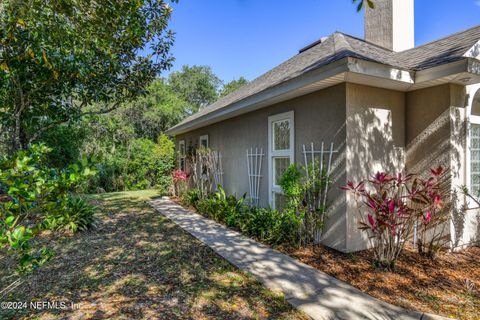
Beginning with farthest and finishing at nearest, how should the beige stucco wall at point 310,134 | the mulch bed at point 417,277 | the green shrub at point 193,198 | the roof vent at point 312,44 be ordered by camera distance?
the green shrub at point 193,198
the roof vent at point 312,44
the beige stucco wall at point 310,134
the mulch bed at point 417,277

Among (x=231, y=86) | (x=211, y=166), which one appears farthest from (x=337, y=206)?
(x=231, y=86)

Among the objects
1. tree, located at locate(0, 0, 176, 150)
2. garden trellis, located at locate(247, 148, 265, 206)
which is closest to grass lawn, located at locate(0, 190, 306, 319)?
garden trellis, located at locate(247, 148, 265, 206)

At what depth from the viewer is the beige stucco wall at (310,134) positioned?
471cm

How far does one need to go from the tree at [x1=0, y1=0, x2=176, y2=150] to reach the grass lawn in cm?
283

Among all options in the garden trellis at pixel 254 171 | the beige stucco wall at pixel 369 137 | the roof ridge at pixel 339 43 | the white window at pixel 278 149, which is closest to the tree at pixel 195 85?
the garden trellis at pixel 254 171

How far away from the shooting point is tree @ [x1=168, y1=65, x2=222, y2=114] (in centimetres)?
3312

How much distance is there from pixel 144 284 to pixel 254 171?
4.37 metres

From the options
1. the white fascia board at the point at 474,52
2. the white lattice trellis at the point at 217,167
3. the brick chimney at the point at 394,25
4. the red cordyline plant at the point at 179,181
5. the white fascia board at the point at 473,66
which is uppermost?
the brick chimney at the point at 394,25

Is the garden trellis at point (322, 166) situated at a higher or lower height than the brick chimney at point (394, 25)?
lower

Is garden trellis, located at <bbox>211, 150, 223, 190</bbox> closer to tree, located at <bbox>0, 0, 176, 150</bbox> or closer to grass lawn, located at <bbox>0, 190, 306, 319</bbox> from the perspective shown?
tree, located at <bbox>0, 0, 176, 150</bbox>

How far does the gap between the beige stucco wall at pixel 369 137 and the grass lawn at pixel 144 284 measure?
87.2 inches

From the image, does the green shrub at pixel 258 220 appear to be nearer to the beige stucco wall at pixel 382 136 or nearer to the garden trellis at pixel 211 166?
the beige stucco wall at pixel 382 136

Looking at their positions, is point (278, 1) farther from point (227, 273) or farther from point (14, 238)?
point (14, 238)

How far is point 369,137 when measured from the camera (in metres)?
4.81
